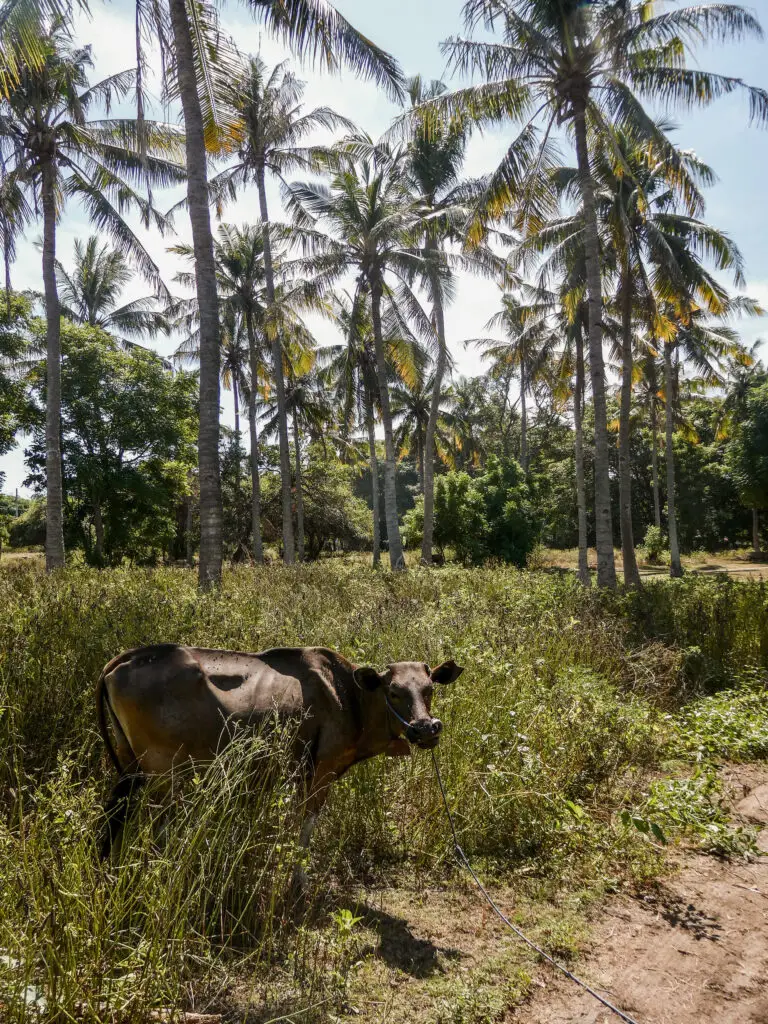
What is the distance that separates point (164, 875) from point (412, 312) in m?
19.7

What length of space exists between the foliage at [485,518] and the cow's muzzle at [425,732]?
26.7m

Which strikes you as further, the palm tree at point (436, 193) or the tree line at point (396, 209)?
the palm tree at point (436, 193)

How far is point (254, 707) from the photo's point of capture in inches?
141

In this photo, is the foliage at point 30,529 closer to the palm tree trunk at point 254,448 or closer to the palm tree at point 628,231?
the palm tree trunk at point 254,448

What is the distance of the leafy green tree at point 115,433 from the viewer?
23.1 meters

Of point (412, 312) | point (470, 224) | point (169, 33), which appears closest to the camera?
point (169, 33)

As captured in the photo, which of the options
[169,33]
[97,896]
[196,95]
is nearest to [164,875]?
[97,896]

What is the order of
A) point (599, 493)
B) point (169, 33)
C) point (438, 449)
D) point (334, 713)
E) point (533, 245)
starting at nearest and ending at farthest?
point (334, 713) → point (169, 33) → point (599, 493) → point (533, 245) → point (438, 449)

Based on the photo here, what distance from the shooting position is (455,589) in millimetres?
11125

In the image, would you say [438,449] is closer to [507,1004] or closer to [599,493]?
[599,493]

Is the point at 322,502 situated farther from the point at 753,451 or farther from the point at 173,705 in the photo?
the point at 173,705

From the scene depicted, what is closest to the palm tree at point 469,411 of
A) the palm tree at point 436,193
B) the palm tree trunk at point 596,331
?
the palm tree at point 436,193

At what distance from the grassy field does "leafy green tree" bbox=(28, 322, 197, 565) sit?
16043 millimetres

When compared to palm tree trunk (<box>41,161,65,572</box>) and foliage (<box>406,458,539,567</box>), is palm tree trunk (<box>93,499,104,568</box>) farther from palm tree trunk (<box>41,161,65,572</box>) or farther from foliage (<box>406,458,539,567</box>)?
foliage (<box>406,458,539,567</box>)
